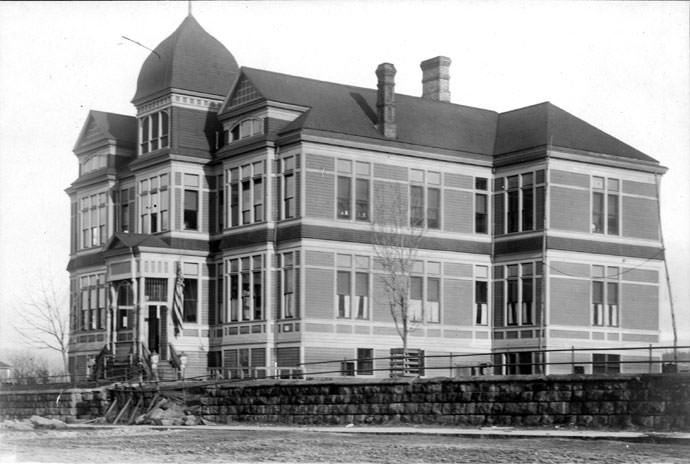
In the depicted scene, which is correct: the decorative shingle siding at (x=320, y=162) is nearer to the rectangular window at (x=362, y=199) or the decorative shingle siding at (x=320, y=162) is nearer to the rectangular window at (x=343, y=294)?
the rectangular window at (x=362, y=199)

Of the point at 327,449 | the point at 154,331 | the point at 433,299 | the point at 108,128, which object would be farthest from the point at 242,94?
the point at 327,449

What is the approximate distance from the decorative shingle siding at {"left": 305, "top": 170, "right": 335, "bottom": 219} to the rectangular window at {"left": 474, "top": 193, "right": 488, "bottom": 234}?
6.85 metres

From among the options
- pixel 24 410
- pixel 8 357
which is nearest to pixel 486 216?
pixel 24 410

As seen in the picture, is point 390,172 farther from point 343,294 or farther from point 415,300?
point 343,294

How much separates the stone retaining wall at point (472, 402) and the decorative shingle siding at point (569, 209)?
1390cm

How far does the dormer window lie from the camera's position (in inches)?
1869

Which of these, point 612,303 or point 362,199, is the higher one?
point 362,199

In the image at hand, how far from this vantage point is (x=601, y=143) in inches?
1868

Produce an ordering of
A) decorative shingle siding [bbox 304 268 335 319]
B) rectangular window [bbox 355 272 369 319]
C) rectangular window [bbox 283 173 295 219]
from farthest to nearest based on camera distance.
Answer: rectangular window [bbox 355 272 369 319], rectangular window [bbox 283 173 295 219], decorative shingle siding [bbox 304 268 335 319]

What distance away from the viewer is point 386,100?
45.8 meters

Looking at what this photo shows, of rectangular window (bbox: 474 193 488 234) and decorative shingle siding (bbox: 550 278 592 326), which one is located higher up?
rectangular window (bbox: 474 193 488 234)

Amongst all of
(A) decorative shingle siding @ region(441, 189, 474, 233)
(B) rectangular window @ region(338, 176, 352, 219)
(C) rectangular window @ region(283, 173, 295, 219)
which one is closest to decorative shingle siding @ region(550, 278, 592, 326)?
(A) decorative shingle siding @ region(441, 189, 474, 233)

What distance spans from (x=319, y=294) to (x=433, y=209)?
627 centimetres

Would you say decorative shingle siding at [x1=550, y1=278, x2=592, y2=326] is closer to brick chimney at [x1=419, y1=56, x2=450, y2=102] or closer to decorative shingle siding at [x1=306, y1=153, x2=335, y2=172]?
decorative shingle siding at [x1=306, y1=153, x2=335, y2=172]
